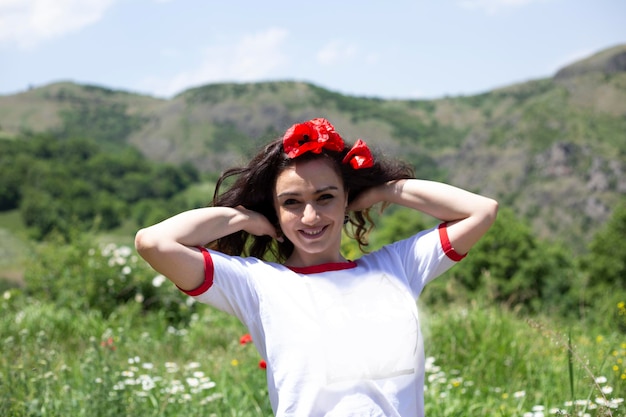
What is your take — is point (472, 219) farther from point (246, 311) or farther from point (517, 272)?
point (517, 272)

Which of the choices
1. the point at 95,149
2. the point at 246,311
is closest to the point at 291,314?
the point at 246,311

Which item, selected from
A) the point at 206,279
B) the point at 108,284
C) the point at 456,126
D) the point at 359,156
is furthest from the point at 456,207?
the point at 456,126

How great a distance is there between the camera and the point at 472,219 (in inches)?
82.7

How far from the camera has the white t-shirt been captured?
69.7 inches

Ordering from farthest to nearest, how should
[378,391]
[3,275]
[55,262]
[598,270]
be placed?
[3,275], [598,270], [55,262], [378,391]

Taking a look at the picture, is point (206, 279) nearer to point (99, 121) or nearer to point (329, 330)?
point (329, 330)

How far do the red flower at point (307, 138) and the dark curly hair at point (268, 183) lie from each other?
0.12 ft

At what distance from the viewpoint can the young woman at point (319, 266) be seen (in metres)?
1.80

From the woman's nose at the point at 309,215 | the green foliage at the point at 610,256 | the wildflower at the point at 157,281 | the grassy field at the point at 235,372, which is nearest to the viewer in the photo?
the woman's nose at the point at 309,215

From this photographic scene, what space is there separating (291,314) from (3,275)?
108 feet

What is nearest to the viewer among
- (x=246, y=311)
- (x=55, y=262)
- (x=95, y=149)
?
(x=246, y=311)

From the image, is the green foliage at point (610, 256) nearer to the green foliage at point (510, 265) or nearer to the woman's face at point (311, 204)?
the green foliage at point (510, 265)

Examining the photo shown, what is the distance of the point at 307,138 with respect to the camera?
202 centimetres

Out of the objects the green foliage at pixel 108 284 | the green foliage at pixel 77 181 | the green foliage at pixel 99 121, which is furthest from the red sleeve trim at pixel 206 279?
the green foliage at pixel 99 121
